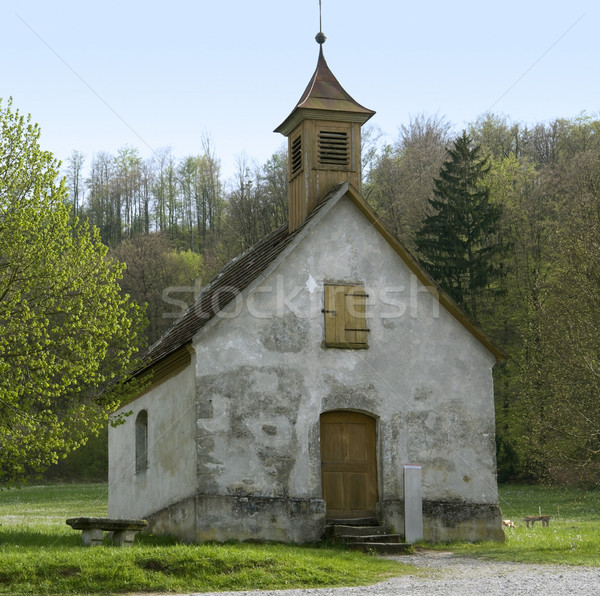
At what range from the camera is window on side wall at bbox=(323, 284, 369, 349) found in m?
18.5

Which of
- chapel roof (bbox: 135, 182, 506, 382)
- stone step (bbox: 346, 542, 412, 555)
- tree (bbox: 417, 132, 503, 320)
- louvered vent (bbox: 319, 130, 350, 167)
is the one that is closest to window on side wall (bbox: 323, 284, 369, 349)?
chapel roof (bbox: 135, 182, 506, 382)

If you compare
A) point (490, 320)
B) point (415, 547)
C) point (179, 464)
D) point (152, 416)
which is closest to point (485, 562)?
point (415, 547)

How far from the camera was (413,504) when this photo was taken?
18109 millimetres

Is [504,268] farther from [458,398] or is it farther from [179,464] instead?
[179,464]

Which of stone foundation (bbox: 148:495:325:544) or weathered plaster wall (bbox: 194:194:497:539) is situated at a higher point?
weathered plaster wall (bbox: 194:194:497:539)

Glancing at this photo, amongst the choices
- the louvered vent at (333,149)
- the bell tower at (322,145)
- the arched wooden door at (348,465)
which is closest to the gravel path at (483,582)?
the arched wooden door at (348,465)

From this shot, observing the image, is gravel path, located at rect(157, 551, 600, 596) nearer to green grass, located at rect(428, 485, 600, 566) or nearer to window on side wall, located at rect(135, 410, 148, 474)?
green grass, located at rect(428, 485, 600, 566)

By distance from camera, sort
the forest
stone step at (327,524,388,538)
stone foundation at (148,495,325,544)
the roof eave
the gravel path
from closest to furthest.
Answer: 1. the gravel path
2. stone foundation at (148,495,325,544)
3. stone step at (327,524,388,538)
4. the roof eave
5. the forest

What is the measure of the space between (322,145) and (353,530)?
8721mm

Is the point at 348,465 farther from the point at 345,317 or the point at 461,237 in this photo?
the point at 461,237

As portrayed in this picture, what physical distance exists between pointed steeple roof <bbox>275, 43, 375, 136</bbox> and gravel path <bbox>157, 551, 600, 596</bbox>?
10556 millimetres

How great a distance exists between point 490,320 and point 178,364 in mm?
29692

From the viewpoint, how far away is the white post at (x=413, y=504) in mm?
17922

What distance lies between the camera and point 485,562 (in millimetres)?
15180
